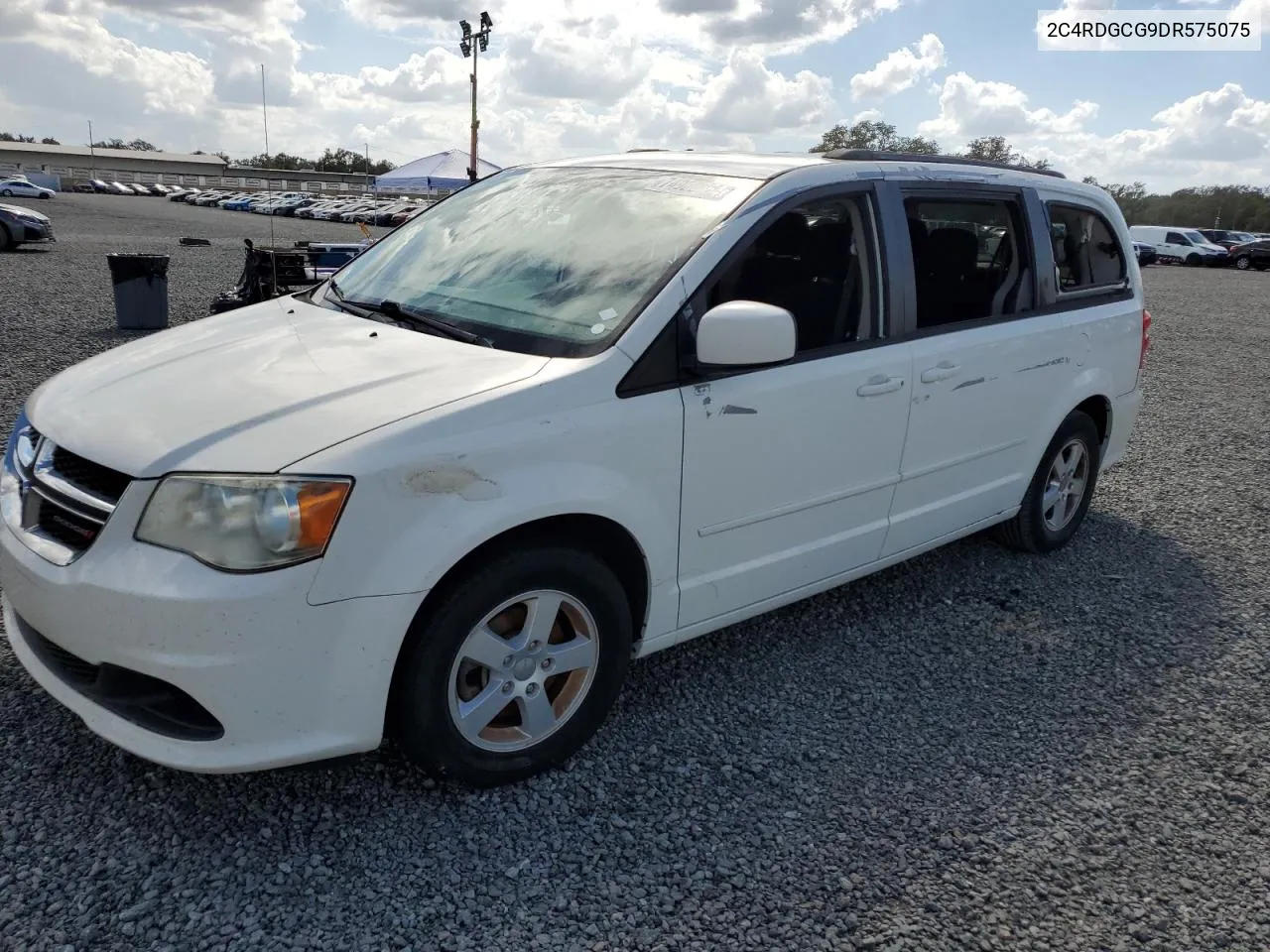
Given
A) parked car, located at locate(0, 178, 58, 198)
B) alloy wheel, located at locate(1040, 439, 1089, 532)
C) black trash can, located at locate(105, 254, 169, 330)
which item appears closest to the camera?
alloy wheel, located at locate(1040, 439, 1089, 532)

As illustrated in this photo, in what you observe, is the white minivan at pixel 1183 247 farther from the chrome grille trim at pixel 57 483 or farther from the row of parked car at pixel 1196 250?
the chrome grille trim at pixel 57 483

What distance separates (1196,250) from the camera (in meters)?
37.2

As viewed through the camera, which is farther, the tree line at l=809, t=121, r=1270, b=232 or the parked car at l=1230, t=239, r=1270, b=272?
the tree line at l=809, t=121, r=1270, b=232

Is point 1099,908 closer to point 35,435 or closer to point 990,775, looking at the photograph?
point 990,775

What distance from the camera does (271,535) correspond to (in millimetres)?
2375

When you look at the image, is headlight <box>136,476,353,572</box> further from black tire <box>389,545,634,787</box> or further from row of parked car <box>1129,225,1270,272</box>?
row of parked car <box>1129,225,1270,272</box>

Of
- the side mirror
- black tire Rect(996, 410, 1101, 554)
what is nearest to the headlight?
the side mirror

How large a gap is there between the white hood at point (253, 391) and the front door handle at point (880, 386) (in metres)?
1.28

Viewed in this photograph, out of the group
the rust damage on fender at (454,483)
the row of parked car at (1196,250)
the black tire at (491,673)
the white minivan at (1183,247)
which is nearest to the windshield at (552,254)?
the rust damage on fender at (454,483)

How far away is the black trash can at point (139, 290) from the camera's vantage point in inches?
414

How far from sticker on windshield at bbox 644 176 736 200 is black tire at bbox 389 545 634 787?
1343mm

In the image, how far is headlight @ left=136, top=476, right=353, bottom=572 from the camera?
238 cm

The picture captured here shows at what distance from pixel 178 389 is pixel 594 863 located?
174 cm

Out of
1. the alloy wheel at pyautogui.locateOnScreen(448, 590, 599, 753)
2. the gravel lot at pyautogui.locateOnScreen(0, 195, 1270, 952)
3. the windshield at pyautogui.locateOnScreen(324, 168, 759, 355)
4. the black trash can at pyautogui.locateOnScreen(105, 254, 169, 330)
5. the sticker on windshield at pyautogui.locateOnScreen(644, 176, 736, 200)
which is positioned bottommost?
the gravel lot at pyautogui.locateOnScreen(0, 195, 1270, 952)
